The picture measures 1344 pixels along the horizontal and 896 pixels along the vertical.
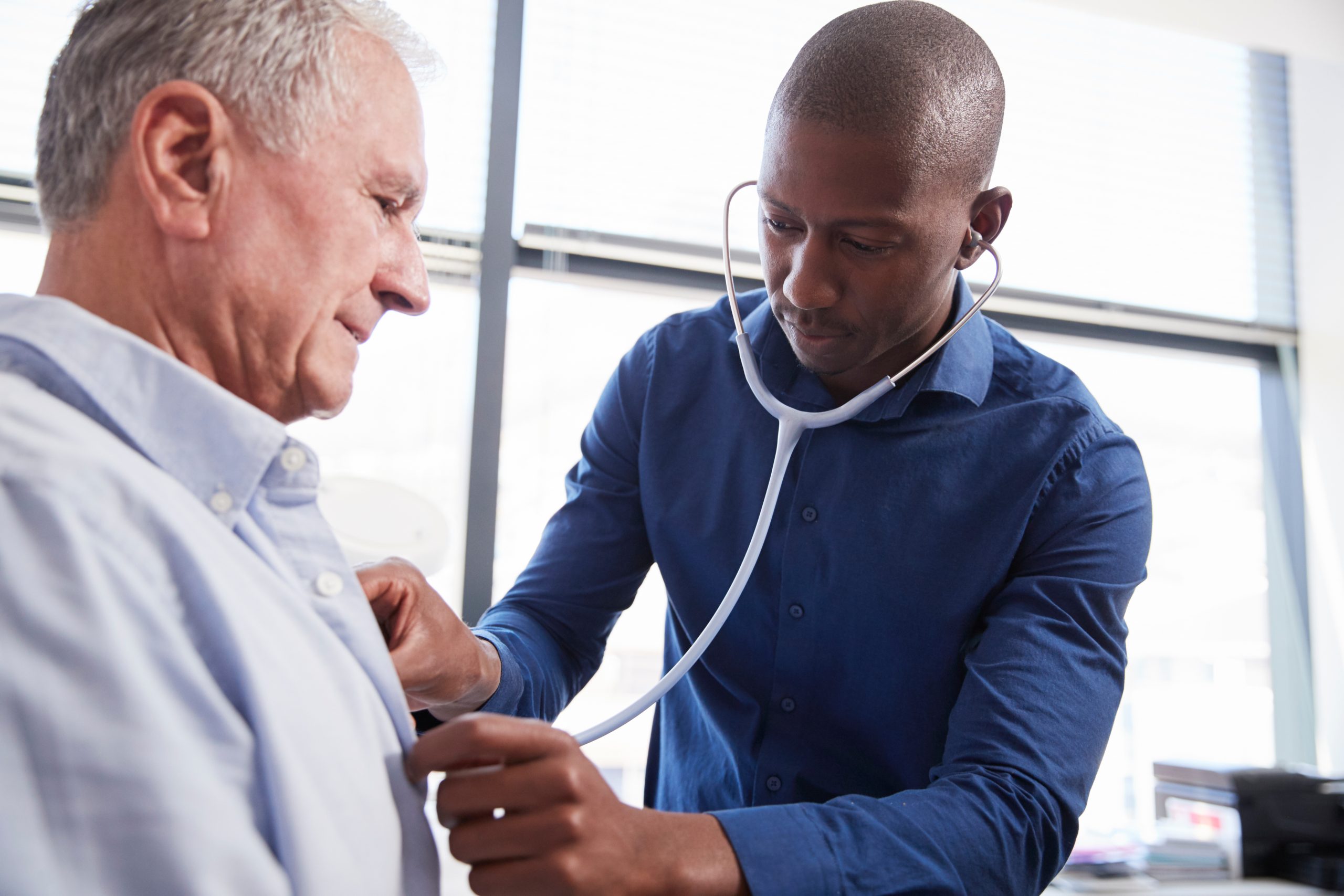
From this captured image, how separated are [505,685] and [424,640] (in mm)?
166

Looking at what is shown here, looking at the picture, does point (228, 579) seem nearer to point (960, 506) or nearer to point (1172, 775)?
point (960, 506)

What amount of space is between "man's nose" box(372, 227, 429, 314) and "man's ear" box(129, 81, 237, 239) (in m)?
0.14

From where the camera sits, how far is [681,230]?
2754 millimetres

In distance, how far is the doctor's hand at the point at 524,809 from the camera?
2.26 ft

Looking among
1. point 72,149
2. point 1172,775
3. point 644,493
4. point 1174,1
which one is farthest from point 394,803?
point 1174,1

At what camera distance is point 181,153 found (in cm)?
76

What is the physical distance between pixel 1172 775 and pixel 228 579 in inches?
104

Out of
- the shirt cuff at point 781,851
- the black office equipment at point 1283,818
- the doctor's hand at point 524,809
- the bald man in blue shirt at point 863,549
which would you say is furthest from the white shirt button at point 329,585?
the black office equipment at point 1283,818

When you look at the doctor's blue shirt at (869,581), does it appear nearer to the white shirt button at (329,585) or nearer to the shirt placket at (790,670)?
the shirt placket at (790,670)

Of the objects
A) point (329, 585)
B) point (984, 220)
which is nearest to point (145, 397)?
point (329, 585)

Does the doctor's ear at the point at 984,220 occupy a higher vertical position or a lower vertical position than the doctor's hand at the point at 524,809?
higher

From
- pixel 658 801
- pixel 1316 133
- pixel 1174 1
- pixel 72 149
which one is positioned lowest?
pixel 658 801

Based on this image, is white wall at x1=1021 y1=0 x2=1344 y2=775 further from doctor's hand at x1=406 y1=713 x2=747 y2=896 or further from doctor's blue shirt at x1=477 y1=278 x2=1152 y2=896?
doctor's hand at x1=406 y1=713 x2=747 y2=896

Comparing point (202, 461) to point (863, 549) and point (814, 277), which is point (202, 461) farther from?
point (863, 549)
